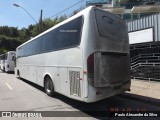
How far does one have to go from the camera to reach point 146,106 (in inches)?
326

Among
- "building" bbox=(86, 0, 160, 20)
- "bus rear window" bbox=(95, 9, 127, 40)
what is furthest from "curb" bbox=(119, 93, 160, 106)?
"building" bbox=(86, 0, 160, 20)

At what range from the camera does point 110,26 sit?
26.8ft

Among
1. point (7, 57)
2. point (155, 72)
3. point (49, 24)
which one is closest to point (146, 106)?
point (155, 72)

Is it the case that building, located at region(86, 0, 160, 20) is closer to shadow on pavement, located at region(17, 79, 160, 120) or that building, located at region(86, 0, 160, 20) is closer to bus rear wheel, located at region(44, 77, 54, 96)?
bus rear wheel, located at region(44, 77, 54, 96)

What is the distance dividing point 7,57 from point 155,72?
20178mm

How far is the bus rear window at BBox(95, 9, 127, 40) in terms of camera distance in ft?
25.2

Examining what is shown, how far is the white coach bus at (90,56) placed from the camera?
716 centimetres

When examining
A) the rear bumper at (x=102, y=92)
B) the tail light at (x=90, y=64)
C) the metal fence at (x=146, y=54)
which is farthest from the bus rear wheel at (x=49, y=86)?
the metal fence at (x=146, y=54)

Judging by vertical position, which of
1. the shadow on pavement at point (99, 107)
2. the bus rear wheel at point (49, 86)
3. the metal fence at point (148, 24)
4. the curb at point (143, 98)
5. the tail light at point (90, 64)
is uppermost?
the metal fence at point (148, 24)

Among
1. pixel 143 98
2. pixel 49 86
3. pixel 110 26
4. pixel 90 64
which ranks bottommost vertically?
pixel 143 98

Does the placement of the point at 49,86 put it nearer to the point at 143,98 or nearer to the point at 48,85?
the point at 48,85

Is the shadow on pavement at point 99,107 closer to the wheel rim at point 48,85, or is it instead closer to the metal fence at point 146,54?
the wheel rim at point 48,85

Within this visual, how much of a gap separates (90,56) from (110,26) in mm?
1708

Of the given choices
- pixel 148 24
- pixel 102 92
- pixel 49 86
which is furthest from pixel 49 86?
pixel 148 24
